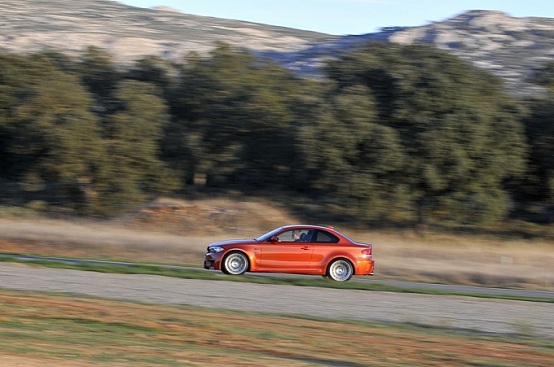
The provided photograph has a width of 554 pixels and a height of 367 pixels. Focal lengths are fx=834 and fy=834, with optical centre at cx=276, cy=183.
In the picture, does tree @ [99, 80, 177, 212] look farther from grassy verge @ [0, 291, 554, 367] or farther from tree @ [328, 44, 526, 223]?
grassy verge @ [0, 291, 554, 367]

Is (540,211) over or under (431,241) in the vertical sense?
over

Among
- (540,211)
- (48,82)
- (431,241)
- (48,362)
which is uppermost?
(48,82)

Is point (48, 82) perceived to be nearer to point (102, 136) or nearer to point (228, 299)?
point (102, 136)

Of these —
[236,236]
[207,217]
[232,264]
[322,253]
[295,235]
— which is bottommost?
[232,264]

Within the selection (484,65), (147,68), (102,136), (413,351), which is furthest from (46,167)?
(484,65)

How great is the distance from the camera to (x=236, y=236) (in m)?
32.5

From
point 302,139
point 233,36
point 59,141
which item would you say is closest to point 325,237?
point 302,139

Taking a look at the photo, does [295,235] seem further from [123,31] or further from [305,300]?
[123,31]

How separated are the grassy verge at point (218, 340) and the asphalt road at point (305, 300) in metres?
1.00

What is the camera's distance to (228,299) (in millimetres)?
15711

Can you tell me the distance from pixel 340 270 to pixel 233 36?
258 feet

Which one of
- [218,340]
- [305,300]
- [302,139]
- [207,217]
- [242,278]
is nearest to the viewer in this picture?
[218,340]

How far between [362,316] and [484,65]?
65.0 m

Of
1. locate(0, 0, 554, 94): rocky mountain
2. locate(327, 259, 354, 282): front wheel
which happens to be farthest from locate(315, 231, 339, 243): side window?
locate(0, 0, 554, 94): rocky mountain
